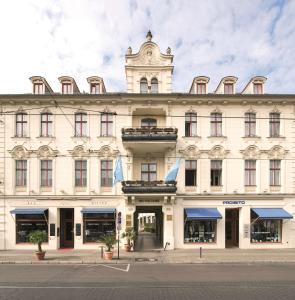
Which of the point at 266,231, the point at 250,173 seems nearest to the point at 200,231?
the point at 266,231

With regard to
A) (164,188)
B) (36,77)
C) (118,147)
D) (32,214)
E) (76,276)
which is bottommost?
(76,276)

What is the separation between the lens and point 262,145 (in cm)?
2356

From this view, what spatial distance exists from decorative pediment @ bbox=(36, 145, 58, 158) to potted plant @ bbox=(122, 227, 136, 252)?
8348 millimetres

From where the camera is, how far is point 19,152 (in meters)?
23.2

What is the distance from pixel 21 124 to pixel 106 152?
7.19m

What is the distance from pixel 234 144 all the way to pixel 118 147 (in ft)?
30.7

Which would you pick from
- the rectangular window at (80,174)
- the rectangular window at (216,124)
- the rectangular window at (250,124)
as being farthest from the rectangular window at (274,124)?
the rectangular window at (80,174)

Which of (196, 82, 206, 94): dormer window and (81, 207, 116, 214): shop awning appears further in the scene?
(196, 82, 206, 94): dormer window

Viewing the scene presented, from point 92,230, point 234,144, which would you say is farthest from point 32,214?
point 234,144

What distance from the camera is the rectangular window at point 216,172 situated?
2352 centimetres

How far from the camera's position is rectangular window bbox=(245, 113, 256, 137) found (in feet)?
78.1

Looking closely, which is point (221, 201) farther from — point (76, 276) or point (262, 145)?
point (76, 276)

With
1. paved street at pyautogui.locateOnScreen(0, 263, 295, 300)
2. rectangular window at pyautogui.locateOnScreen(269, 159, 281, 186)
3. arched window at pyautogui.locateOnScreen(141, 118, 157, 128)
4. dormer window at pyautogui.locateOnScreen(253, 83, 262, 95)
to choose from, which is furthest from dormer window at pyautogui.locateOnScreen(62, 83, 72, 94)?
rectangular window at pyautogui.locateOnScreen(269, 159, 281, 186)

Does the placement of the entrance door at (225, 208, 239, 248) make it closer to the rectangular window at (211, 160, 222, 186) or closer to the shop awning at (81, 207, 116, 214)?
the rectangular window at (211, 160, 222, 186)
